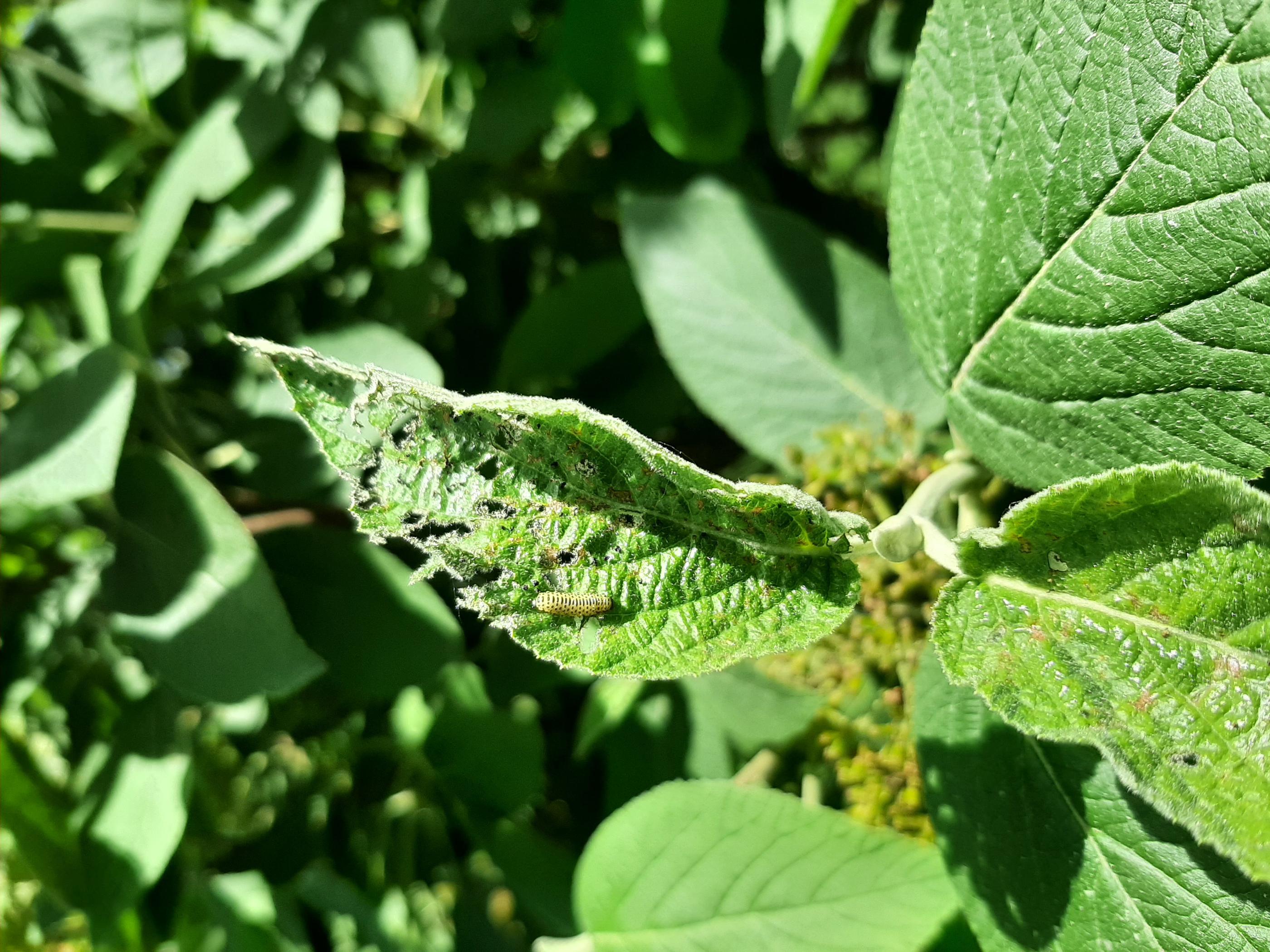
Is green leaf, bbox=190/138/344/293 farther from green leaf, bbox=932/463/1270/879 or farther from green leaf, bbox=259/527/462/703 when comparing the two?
green leaf, bbox=932/463/1270/879

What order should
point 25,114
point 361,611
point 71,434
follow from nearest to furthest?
1. point 71,434
2. point 361,611
3. point 25,114

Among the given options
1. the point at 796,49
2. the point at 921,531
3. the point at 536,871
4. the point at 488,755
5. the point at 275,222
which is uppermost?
the point at 796,49

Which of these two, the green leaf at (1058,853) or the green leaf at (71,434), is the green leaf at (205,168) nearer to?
the green leaf at (71,434)

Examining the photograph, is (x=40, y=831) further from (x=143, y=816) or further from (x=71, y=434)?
(x=71, y=434)

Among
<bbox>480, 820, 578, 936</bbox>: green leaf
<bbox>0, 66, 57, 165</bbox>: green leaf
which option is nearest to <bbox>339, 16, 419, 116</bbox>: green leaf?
<bbox>0, 66, 57, 165</bbox>: green leaf

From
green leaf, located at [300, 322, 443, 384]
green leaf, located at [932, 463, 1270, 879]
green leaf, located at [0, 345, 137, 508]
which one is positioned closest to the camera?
green leaf, located at [932, 463, 1270, 879]

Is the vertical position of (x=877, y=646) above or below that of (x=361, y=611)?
above

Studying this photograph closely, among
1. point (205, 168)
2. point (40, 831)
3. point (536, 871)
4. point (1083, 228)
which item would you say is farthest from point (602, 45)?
point (40, 831)
